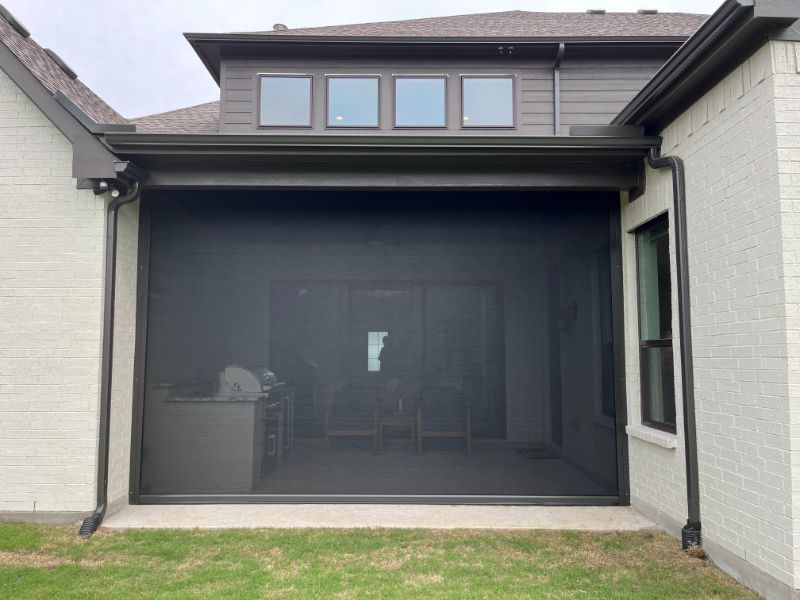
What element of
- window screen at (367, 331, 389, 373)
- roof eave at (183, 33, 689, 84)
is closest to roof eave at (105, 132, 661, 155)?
window screen at (367, 331, 389, 373)

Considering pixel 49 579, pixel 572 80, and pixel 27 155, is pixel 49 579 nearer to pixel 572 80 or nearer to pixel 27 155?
pixel 27 155

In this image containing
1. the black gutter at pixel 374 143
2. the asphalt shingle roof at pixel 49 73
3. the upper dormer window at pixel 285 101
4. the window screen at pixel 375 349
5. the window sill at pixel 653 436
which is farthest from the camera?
the upper dormer window at pixel 285 101

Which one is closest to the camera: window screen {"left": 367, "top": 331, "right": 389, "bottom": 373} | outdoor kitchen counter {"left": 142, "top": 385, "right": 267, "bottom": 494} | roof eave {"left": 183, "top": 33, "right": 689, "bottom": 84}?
outdoor kitchen counter {"left": 142, "top": 385, "right": 267, "bottom": 494}

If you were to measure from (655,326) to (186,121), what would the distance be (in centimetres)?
631

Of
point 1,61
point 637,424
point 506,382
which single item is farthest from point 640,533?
point 1,61

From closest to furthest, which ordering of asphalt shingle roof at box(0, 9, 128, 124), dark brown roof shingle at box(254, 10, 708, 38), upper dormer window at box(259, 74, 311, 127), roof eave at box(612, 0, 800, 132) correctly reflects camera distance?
roof eave at box(612, 0, 800, 132), asphalt shingle roof at box(0, 9, 128, 124), upper dormer window at box(259, 74, 311, 127), dark brown roof shingle at box(254, 10, 708, 38)

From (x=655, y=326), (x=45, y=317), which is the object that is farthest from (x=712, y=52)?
(x=45, y=317)

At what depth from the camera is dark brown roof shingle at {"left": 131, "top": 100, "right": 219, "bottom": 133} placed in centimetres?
727

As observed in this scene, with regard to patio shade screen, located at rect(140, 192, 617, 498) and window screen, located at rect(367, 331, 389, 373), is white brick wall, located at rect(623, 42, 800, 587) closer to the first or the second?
patio shade screen, located at rect(140, 192, 617, 498)

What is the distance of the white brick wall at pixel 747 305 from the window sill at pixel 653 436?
6 centimetres

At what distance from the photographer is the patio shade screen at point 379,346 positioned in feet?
17.2

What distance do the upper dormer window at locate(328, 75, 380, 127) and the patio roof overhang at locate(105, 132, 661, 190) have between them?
9.09 ft

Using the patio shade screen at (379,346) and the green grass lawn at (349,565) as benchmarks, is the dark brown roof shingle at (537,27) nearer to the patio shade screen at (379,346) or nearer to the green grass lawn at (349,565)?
the patio shade screen at (379,346)

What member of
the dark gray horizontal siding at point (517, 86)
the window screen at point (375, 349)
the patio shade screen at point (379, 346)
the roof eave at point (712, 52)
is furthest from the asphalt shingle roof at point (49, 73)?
the roof eave at point (712, 52)
